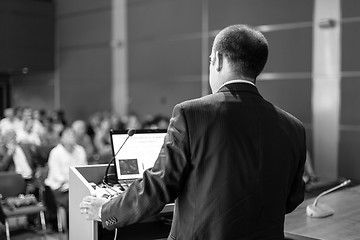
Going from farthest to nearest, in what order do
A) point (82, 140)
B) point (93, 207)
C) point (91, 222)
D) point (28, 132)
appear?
1. point (28, 132)
2. point (82, 140)
3. point (91, 222)
4. point (93, 207)

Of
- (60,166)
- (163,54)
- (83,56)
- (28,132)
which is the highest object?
(83,56)

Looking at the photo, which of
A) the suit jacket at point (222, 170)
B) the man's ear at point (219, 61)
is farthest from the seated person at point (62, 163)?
the man's ear at point (219, 61)

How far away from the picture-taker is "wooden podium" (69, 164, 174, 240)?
8.97ft

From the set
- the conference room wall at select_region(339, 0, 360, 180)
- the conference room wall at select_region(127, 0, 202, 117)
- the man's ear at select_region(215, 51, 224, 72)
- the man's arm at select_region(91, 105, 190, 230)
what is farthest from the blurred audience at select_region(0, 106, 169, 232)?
the man's ear at select_region(215, 51, 224, 72)

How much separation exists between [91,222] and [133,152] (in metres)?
0.54

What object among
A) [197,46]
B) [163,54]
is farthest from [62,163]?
[163,54]

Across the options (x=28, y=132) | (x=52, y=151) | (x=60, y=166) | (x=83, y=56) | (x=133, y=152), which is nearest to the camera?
(x=133, y=152)

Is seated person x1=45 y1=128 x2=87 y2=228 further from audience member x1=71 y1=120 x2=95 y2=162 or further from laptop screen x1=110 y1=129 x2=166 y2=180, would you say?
laptop screen x1=110 y1=129 x2=166 y2=180

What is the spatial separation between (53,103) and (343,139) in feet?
27.0

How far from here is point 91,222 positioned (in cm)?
269

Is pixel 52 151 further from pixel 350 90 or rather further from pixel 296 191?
pixel 296 191

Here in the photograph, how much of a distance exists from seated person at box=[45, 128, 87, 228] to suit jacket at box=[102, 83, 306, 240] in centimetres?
425

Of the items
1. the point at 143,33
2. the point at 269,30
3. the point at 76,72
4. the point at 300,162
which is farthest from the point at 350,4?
the point at 76,72

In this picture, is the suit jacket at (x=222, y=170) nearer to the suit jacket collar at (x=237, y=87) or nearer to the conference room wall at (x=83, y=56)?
the suit jacket collar at (x=237, y=87)
